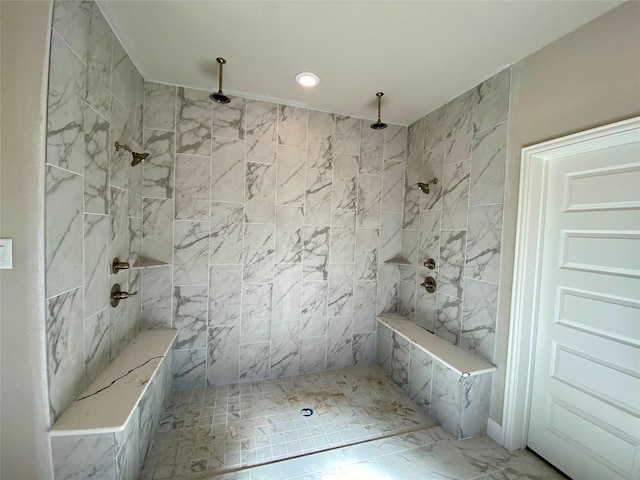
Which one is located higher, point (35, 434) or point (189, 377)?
point (35, 434)

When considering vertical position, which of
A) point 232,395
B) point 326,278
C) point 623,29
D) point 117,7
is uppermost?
point 117,7

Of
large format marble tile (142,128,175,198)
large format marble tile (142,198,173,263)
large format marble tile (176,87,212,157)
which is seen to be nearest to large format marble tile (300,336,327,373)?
large format marble tile (142,198,173,263)

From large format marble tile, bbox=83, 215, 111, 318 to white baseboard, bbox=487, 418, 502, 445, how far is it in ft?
8.49

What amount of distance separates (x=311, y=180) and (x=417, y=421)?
2.16 meters

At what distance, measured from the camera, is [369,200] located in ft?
8.49

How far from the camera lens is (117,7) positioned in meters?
1.32

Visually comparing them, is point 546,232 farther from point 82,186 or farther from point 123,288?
point 123,288

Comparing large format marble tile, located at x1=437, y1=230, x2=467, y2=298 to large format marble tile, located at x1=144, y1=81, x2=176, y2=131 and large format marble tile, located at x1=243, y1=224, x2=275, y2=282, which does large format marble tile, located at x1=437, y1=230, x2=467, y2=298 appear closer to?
large format marble tile, located at x1=243, y1=224, x2=275, y2=282

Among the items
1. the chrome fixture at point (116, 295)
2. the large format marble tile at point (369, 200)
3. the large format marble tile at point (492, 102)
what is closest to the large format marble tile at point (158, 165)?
the chrome fixture at point (116, 295)

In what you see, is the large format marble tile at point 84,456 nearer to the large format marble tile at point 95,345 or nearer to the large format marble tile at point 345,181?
the large format marble tile at point 95,345

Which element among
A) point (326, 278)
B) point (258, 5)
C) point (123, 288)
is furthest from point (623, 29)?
point (123, 288)

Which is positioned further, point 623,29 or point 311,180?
point 311,180

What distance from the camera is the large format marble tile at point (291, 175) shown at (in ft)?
7.57

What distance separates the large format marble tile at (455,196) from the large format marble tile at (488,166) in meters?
0.06
